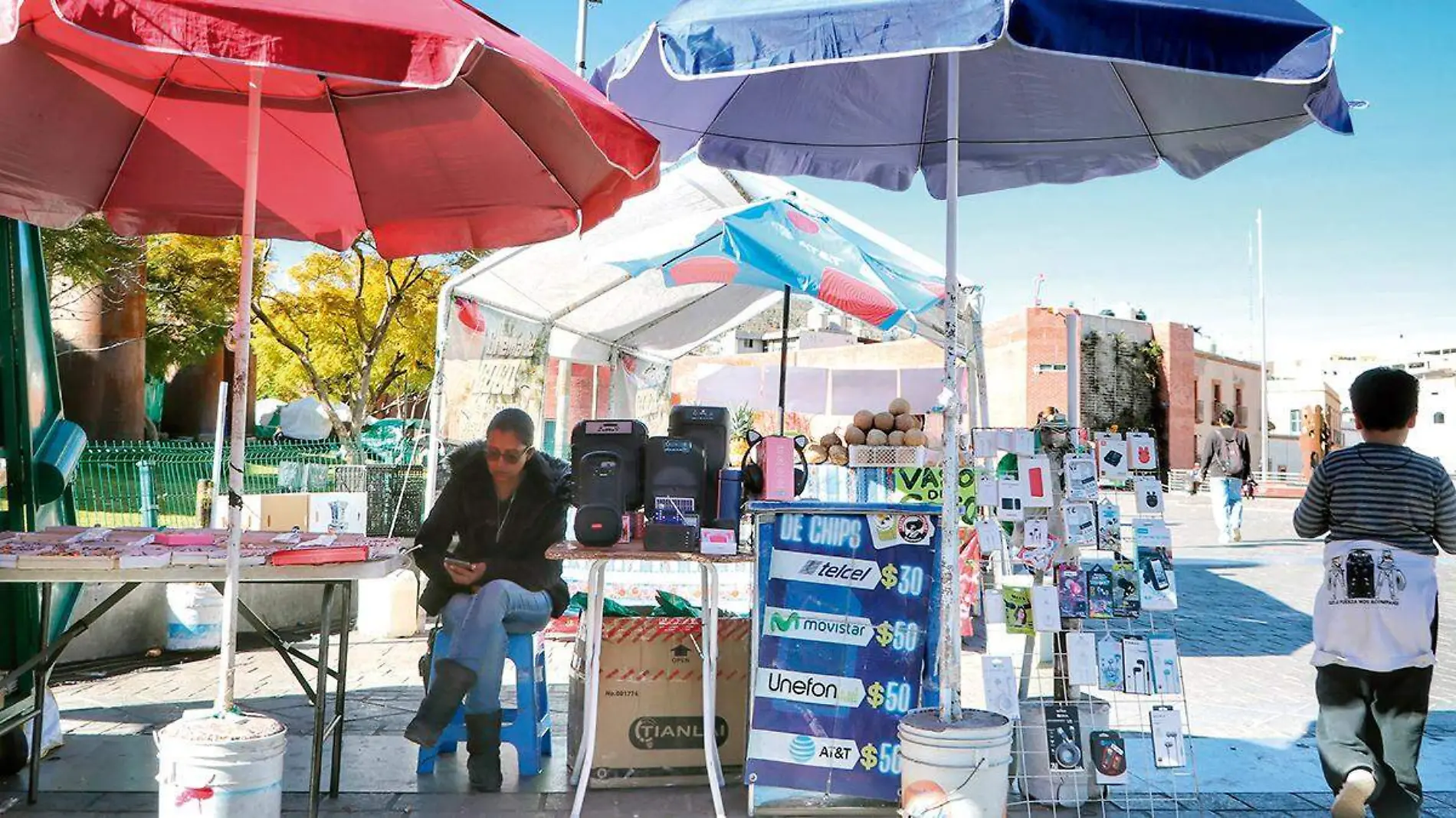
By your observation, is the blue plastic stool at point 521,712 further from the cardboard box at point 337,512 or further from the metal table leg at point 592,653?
the cardboard box at point 337,512

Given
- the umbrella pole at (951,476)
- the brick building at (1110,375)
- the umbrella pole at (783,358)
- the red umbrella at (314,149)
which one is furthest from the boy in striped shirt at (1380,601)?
the brick building at (1110,375)

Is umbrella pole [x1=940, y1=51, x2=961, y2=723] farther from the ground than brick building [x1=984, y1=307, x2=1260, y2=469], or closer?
closer

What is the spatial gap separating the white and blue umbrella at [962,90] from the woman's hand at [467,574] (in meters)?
2.10

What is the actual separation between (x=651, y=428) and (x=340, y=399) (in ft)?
60.6

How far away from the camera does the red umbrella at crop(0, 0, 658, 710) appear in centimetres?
360

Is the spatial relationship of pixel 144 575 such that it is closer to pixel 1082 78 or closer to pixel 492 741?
pixel 492 741

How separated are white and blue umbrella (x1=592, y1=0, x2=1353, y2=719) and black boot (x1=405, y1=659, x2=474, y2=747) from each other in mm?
2112

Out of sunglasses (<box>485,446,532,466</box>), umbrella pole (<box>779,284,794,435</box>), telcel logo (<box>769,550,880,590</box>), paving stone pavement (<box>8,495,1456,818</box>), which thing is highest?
umbrella pole (<box>779,284,794,435</box>)

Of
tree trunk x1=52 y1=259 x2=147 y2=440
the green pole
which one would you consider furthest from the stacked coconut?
tree trunk x1=52 y1=259 x2=147 y2=440

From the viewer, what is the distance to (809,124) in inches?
205

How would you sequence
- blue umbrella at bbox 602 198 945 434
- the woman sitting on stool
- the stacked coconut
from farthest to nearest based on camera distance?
the stacked coconut → blue umbrella at bbox 602 198 945 434 → the woman sitting on stool

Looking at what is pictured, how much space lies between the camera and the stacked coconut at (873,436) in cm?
811

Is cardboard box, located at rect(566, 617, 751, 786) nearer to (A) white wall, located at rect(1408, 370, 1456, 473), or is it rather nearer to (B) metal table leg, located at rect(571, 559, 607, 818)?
(B) metal table leg, located at rect(571, 559, 607, 818)

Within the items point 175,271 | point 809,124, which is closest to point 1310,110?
point 809,124
